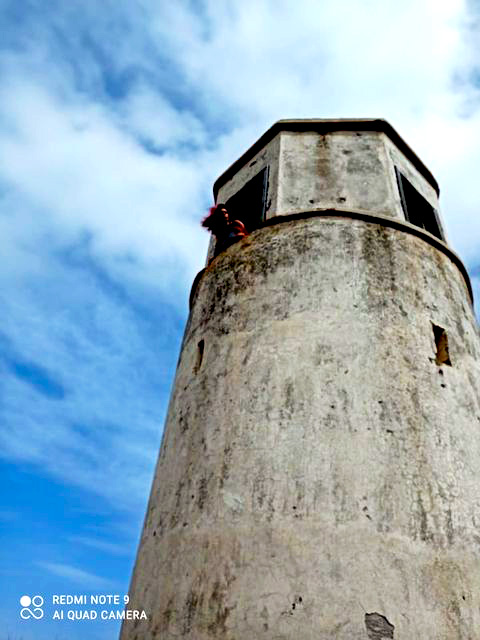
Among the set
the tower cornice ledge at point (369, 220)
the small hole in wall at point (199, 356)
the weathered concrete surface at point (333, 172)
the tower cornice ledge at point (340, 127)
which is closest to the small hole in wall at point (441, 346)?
the tower cornice ledge at point (369, 220)

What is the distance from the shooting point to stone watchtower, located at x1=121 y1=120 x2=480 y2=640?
17.1 ft

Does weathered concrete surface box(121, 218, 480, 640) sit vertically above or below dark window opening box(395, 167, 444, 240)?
below

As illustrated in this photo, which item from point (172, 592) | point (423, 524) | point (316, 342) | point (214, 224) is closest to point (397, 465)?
point (423, 524)

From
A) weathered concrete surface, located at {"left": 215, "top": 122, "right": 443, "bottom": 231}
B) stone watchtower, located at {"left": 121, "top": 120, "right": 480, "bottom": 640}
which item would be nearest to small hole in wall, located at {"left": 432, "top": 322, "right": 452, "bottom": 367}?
stone watchtower, located at {"left": 121, "top": 120, "right": 480, "bottom": 640}

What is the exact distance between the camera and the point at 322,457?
5957 millimetres

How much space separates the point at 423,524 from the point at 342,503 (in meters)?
0.82

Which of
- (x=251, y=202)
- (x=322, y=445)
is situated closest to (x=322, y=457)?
(x=322, y=445)

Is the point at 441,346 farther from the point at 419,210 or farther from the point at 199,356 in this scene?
the point at 419,210

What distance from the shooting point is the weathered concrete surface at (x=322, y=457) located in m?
5.20

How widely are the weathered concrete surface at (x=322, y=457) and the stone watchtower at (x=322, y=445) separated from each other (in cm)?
2

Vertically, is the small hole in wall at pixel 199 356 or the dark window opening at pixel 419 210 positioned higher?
the dark window opening at pixel 419 210

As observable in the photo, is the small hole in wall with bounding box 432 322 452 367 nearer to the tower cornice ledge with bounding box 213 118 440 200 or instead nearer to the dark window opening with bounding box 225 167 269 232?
the dark window opening with bounding box 225 167 269 232

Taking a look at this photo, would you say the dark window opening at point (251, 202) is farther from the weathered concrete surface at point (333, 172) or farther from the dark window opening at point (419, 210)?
the dark window opening at point (419, 210)

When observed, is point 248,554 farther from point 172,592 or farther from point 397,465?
point 397,465
